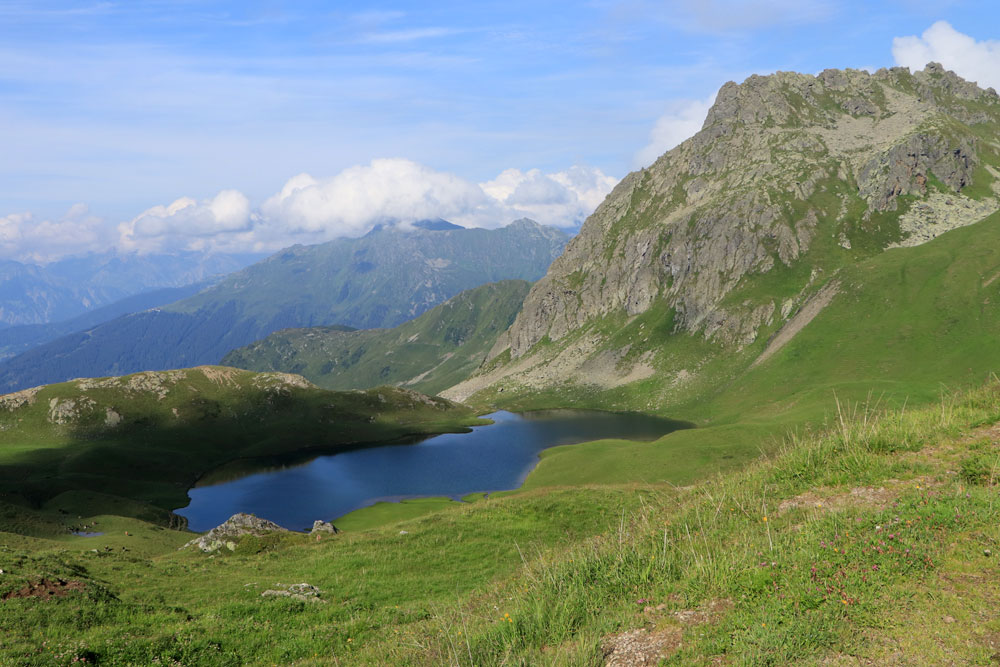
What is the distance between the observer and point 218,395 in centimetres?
17338

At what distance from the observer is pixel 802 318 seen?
561ft

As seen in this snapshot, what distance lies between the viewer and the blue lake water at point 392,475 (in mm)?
94438

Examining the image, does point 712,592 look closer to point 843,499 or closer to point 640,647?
point 640,647

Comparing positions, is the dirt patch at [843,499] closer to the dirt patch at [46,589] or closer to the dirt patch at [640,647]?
the dirt patch at [640,647]

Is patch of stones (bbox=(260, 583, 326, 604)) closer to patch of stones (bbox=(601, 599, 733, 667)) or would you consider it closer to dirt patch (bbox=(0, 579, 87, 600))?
dirt patch (bbox=(0, 579, 87, 600))

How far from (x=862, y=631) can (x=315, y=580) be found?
2799 cm

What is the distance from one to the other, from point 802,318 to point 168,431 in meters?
208

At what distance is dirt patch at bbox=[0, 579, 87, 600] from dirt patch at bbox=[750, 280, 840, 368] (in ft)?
594

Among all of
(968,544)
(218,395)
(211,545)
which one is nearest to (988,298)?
(968,544)

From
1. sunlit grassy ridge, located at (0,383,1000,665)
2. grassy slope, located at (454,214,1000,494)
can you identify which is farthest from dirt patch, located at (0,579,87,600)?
grassy slope, located at (454,214,1000,494)

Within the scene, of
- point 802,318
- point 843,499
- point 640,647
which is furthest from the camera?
point 802,318

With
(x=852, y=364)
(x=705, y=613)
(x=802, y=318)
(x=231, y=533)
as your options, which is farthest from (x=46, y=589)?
(x=802, y=318)

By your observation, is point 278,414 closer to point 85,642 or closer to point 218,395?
point 218,395

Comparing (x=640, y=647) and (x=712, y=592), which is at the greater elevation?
(x=712, y=592)
